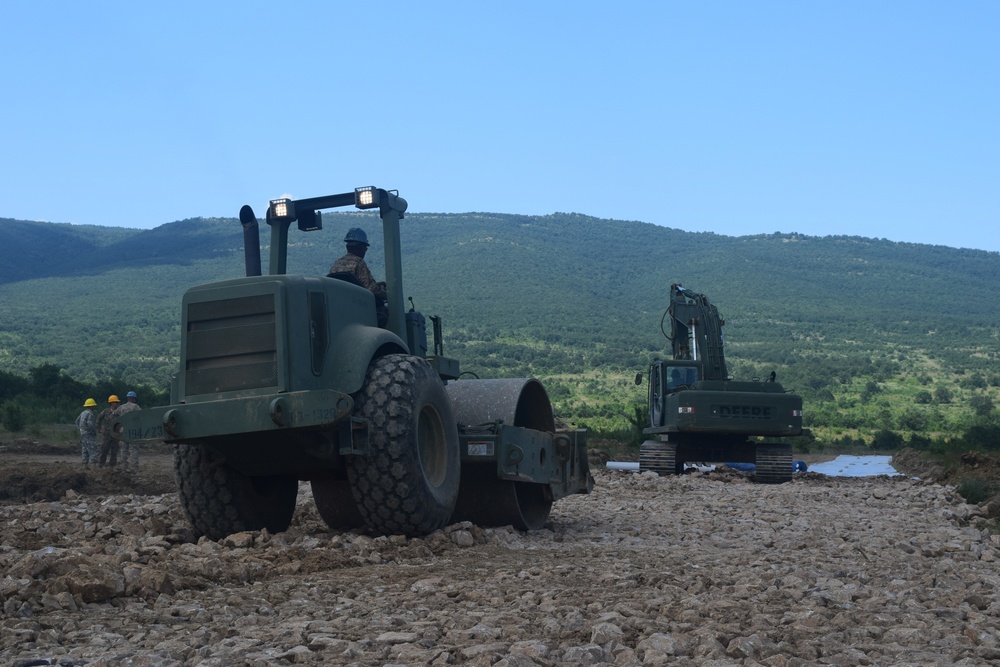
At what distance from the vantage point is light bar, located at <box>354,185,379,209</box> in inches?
396

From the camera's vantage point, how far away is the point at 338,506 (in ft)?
35.0

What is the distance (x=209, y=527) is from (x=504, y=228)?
134943 millimetres

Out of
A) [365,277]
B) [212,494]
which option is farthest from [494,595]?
[365,277]

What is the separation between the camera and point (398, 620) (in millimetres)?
6055

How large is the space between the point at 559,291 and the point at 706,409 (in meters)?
92.4

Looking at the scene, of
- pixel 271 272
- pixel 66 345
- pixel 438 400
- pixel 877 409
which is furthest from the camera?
pixel 66 345

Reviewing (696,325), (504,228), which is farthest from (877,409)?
(504,228)

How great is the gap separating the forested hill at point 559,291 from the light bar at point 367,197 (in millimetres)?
46372

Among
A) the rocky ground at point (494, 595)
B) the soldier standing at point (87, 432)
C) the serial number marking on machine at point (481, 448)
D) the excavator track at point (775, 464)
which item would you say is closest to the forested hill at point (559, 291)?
the soldier standing at point (87, 432)

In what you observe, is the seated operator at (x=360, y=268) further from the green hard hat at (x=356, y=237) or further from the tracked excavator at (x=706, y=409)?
the tracked excavator at (x=706, y=409)

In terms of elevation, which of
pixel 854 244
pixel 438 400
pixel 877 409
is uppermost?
pixel 854 244

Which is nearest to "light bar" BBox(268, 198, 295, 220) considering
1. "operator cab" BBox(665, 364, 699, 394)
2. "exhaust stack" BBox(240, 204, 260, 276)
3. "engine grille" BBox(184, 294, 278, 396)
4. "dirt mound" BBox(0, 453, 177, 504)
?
"exhaust stack" BBox(240, 204, 260, 276)

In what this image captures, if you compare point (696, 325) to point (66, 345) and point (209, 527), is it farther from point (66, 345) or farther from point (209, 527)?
point (66, 345)

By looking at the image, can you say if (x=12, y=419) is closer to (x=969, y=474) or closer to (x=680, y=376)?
(x=680, y=376)
